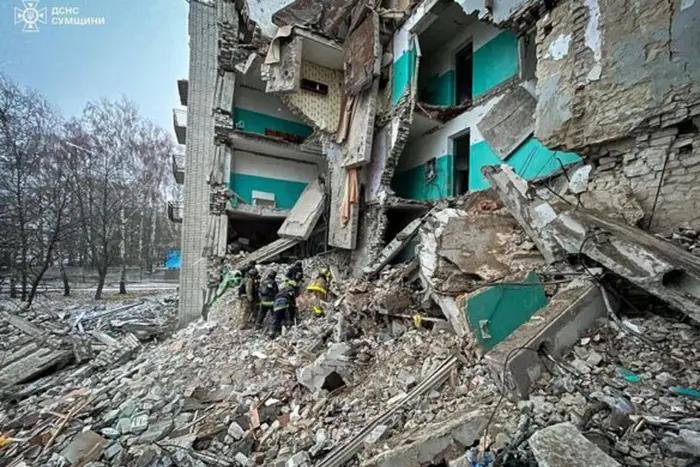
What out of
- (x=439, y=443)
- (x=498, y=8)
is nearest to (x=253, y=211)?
(x=498, y=8)

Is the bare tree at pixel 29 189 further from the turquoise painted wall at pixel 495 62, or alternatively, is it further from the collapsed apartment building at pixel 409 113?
the turquoise painted wall at pixel 495 62

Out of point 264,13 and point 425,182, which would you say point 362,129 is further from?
point 264,13

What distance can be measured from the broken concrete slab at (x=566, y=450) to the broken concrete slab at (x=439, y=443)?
53 cm

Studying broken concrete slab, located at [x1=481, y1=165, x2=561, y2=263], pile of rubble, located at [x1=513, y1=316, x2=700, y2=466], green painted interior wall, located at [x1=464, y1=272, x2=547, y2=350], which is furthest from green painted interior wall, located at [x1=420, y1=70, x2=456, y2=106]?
pile of rubble, located at [x1=513, y1=316, x2=700, y2=466]

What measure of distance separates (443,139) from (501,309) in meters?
6.75

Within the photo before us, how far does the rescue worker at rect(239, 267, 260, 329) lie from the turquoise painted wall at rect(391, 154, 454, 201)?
5.50 meters

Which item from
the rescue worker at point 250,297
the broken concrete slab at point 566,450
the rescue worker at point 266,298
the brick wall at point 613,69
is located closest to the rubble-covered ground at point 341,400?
the broken concrete slab at point 566,450

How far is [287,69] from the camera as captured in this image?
338 inches

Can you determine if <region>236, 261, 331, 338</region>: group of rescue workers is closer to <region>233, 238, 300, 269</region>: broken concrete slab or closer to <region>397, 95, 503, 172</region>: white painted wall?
<region>233, 238, 300, 269</region>: broken concrete slab

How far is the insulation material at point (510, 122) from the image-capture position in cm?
613

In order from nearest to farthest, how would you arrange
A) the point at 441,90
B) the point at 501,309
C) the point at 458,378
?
the point at 458,378
the point at 501,309
the point at 441,90

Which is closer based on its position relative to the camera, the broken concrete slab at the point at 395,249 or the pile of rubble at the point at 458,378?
the pile of rubble at the point at 458,378

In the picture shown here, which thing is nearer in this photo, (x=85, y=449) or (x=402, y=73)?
(x=85, y=449)

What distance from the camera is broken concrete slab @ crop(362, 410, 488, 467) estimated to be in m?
2.07
